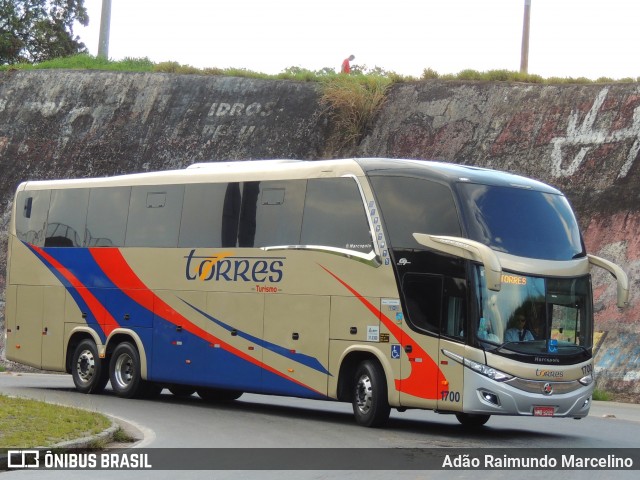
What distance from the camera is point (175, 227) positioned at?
21359mm

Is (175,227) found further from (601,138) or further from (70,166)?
(70,166)

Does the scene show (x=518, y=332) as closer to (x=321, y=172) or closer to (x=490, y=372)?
(x=490, y=372)

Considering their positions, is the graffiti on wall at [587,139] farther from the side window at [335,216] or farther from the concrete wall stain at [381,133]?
the side window at [335,216]

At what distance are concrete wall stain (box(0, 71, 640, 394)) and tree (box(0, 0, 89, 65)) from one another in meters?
16.7

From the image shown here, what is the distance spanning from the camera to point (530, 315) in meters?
16.3

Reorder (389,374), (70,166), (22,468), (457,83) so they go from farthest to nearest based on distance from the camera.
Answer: (70,166) → (457,83) → (389,374) → (22,468)

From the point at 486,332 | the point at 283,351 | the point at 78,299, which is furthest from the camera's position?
the point at 78,299

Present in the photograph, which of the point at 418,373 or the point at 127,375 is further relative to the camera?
the point at 127,375

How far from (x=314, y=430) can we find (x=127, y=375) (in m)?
6.78

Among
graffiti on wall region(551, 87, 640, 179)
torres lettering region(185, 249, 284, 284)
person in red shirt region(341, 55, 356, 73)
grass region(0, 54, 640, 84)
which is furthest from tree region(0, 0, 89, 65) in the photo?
torres lettering region(185, 249, 284, 284)

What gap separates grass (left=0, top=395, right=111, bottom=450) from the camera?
12945 mm

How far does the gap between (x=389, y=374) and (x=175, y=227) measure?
20.1ft

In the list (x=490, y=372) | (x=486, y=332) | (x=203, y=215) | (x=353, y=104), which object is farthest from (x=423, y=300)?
(x=353, y=104)

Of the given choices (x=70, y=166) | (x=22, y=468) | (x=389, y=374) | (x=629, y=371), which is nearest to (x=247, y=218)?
(x=389, y=374)
